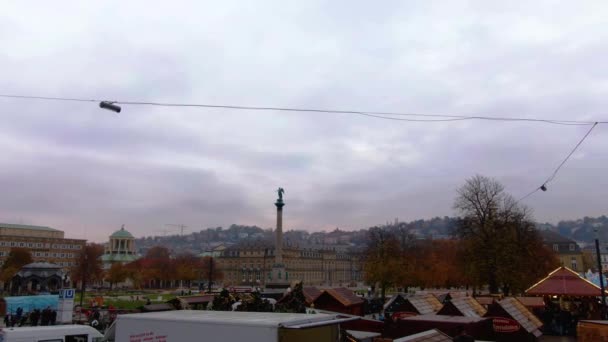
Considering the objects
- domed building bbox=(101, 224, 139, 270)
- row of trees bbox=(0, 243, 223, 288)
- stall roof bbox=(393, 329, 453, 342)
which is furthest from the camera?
domed building bbox=(101, 224, 139, 270)

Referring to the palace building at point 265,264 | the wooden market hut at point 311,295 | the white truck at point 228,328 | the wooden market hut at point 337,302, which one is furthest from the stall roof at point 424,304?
the palace building at point 265,264

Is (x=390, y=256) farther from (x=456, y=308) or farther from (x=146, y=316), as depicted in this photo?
(x=146, y=316)

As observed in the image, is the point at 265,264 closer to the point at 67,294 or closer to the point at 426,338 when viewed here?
the point at 67,294

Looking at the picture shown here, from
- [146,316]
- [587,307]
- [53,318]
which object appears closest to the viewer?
[146,316]

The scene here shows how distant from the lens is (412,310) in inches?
995

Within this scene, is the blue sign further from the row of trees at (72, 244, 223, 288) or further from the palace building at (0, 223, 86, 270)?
the palace building at (0, 223, 86, 270)

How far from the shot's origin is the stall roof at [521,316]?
22105 millimetres

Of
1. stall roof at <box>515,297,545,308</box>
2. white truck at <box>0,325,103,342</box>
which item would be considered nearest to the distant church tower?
stall roof at <box>515,297,545,308</box>

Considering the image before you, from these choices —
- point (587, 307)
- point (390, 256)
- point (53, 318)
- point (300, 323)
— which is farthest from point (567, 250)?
point (300, 323)

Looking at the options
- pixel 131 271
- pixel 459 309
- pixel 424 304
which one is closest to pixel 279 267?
pixel 424 304

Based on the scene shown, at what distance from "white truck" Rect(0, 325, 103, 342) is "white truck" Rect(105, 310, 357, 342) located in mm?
5781

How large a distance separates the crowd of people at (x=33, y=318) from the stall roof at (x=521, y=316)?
24.8 metres

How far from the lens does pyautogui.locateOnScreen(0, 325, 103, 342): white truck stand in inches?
620

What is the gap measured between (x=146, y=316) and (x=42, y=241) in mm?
128842
